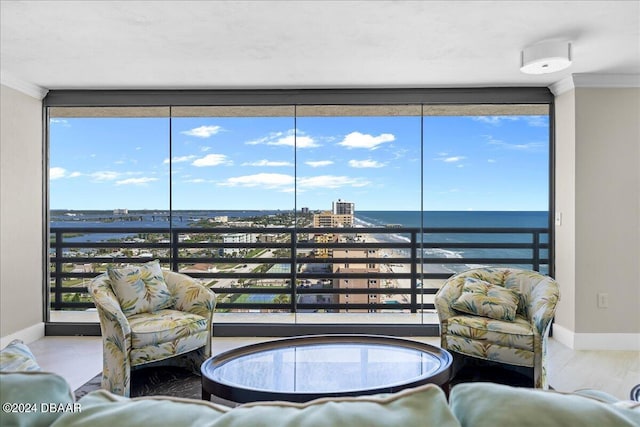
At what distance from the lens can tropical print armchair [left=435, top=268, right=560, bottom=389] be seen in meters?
3.12

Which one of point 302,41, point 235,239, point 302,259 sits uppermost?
point 302,41

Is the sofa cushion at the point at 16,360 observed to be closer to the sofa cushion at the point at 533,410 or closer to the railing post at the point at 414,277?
the sofa cushion at the point at 533,410

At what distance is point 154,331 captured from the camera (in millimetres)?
3215

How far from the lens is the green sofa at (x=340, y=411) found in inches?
27.9

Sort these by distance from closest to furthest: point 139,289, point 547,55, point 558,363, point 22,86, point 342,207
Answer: point 547,55 → point 139,289 → point 558,363 → point 22,86 → point 342,207

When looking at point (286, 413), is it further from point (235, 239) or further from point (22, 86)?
point (22, 86)

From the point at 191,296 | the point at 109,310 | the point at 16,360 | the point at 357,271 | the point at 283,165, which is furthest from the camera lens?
the point at 357,271

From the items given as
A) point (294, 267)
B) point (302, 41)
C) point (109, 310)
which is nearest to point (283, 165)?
point (294, 267)

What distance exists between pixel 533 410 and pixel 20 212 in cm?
492

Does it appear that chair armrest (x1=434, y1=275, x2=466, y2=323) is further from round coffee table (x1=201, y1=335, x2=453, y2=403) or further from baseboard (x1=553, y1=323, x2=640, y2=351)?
baseboard (x1=553, y1=323, x2=640, y2=351)

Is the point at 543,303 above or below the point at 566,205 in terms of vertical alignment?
below

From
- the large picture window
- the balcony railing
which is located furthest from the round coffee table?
the balcony railing

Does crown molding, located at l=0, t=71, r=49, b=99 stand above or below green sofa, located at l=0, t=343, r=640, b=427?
above

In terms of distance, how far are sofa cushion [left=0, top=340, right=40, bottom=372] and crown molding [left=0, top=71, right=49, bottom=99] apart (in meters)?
4.02
